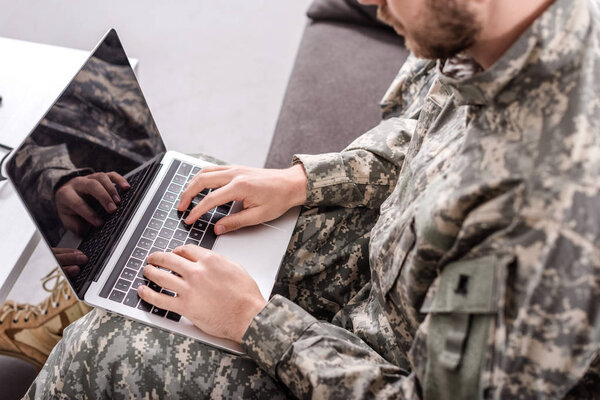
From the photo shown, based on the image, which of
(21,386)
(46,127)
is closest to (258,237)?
(46,127)

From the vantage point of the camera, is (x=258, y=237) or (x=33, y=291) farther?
(x=33, y=291)

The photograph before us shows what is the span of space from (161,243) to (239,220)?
0.50 feet

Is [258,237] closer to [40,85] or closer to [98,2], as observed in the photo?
[40,85]

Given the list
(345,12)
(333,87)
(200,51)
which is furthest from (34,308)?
(200,51)

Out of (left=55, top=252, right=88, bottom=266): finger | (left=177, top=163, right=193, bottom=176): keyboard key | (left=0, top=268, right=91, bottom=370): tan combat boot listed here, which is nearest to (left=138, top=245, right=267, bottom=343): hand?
(left=55, top=252, right=88, bottom=266): finger

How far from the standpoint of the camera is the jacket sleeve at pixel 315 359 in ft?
2.57

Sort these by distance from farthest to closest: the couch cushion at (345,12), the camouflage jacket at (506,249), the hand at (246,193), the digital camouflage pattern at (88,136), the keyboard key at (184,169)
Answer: the couch cushion at (345,12), the keyboard key at (184,169), the hand at (246,193), the digital camouflage pattern at (88,136), the camouflage jacket at (506,249)

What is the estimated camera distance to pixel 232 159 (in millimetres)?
1886

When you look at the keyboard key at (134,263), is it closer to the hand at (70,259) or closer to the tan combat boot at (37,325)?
the hand at (70,259)

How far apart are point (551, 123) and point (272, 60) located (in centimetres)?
164

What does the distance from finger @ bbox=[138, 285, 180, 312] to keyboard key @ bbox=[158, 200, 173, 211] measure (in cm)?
19

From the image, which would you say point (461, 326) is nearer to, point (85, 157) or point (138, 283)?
point (138, 283)

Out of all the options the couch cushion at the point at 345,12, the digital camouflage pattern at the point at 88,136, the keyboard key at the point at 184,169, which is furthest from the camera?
the couch cushion at the point at 345,12

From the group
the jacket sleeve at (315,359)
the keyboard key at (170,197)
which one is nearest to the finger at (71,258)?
the keyboard key at (170,197)
